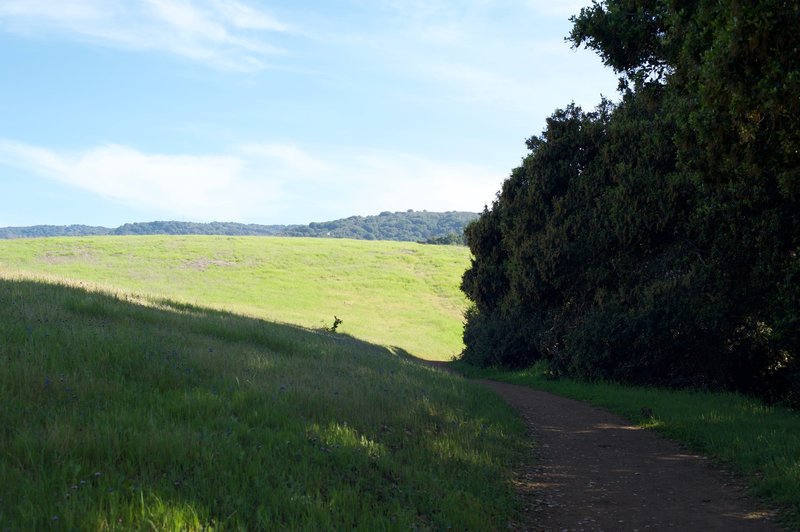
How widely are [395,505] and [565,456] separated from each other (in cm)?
567

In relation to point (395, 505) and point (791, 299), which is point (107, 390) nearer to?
point (395, 505)

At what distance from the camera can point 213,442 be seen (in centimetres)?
687

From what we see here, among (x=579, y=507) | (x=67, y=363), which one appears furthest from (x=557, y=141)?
(x=67, y=363)

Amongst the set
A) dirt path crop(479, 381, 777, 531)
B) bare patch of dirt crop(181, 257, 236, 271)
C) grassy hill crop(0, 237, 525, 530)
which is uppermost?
bare patch of dirt crop(181, 257, 236, 271)

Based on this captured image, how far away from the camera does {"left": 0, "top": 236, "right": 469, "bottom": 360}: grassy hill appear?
4888 cm

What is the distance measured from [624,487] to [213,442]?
601 cm

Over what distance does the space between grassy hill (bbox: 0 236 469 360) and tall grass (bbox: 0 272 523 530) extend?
27603 millimetres

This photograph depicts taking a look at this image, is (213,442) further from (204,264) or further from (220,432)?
(204,264)

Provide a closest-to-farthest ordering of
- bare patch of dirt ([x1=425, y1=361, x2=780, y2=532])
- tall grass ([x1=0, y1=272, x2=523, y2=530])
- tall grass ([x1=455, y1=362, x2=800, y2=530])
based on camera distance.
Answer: tall grass ([x1=0, y1=272, x2=523, y2=530])
bare patch of dirt ([x1=425, y1=361, x2=780, y2=532])
tall grass ([x1=455, y1=362, x2=800, y2=530])

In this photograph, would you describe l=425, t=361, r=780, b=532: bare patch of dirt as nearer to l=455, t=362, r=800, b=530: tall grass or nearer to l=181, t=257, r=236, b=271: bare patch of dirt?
l=455, t=362, r=800, b=530: tall grass

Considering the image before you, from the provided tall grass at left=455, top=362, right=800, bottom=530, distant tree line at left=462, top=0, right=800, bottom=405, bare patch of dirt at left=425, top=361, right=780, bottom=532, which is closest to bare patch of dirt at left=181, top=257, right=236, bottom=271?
distant tree line at left=462, top=0, right=800, bottom=405

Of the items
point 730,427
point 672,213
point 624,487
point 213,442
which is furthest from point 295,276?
point 213,442

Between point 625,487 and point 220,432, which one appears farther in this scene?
point 625,487

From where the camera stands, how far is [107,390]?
26.0ft
